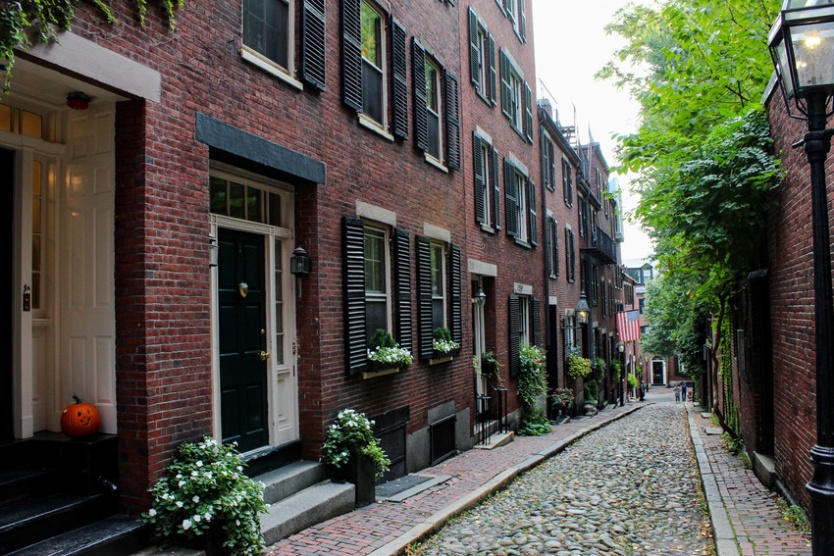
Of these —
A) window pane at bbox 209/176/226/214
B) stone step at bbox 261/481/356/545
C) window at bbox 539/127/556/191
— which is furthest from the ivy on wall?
window at bbox 539/127/556/191

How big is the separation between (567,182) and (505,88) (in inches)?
327

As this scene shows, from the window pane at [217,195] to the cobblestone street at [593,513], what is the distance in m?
3.87

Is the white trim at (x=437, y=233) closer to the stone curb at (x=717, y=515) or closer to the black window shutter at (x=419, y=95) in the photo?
the black window shutter at (x=419, y=95)

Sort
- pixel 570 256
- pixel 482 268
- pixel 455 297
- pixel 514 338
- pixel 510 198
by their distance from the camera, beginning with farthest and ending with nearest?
pixel 570 256 → pixel 510 198 → pixel 514 338 → pixel 482 268 → pixel 455 297

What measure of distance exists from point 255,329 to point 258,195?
1463mm

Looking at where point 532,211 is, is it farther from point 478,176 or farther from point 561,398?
point 561,398

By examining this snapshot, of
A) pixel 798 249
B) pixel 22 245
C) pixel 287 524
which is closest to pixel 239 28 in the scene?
pixel 22 245

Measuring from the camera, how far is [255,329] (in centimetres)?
707

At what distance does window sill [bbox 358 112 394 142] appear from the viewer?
349 inches

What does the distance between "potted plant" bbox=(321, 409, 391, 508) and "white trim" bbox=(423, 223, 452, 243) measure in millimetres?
3838

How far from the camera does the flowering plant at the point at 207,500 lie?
5035mm

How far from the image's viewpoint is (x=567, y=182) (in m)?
24.5

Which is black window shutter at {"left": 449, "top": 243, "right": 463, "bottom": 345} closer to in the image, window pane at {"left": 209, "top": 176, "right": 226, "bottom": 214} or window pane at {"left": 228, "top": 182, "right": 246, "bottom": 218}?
window pane at {"left": 228, "top": 182, "right": 246, "bottom": 218}

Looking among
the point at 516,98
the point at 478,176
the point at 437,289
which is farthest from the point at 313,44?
the point at 516,98
